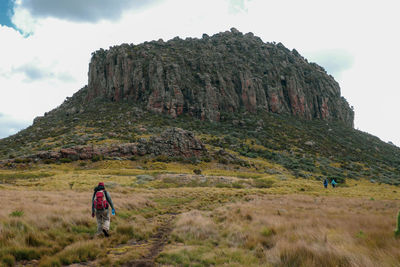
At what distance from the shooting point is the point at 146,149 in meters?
49.1

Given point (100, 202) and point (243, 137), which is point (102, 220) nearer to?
point (100, 202)

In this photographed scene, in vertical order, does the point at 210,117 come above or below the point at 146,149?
above

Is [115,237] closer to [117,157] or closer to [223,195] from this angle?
[223,195]

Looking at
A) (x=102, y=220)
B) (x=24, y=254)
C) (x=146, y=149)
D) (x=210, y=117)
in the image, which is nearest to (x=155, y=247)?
(x=102, y=220)

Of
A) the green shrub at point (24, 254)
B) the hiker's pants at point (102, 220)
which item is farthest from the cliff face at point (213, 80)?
the green shrub at point (24, 254)

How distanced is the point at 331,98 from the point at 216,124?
73.9m

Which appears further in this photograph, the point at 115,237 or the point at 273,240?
the point at 115,237

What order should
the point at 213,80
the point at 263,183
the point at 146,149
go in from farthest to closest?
the point at 213,80 < the point at 146,149 < the point at 263,183

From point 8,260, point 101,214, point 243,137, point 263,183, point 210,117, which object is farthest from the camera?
point 210,117

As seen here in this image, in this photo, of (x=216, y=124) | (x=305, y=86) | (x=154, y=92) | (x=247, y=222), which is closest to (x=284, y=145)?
(x=216, y=124)

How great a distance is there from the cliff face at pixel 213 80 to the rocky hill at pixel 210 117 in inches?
18.1

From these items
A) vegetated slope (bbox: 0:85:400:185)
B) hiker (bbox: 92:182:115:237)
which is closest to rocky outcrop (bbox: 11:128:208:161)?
vegetated slope (bbox: 0:85:400:185)

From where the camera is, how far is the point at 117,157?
45.0 m

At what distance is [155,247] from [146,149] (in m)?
43.1
